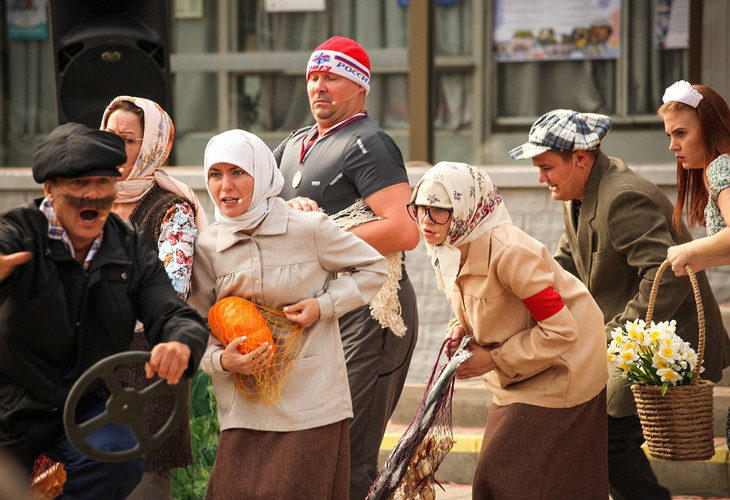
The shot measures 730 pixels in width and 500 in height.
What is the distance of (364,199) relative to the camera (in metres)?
5.00

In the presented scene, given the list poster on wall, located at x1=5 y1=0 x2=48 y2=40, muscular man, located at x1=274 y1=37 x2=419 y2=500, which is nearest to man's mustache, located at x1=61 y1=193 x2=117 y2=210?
muscular man, located at x1=274 y1=37 x2=419 y2=500

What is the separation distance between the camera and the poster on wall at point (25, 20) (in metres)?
11.2

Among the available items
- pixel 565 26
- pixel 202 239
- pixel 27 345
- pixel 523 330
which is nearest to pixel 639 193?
pixel 523 330

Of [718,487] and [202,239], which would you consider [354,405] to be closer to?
[202,239]

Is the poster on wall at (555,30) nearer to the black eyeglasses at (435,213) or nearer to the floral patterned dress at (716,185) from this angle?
the floral patterned dress at (716,185)

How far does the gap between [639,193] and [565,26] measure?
5.41 meters

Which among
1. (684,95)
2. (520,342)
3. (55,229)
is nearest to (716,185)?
(684,95)

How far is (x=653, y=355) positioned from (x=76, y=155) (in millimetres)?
2506

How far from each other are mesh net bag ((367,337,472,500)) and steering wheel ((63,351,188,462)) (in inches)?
45.8

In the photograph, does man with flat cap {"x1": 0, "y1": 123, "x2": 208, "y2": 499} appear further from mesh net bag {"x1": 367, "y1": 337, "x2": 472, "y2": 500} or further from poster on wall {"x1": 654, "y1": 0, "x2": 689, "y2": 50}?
poster on wall {"x1": 654, "y1": 0, "x2": 689, "y2": 50}

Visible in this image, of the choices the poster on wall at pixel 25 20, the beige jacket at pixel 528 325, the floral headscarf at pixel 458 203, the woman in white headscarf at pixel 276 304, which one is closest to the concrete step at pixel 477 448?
the beige jacket at pixel 528 325

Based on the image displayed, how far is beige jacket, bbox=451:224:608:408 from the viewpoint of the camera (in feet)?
14.4

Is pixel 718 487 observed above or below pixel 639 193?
below

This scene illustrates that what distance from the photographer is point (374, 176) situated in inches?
196
